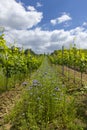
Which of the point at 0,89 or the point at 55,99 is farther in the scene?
the point at 0,89

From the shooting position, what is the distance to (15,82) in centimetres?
1305

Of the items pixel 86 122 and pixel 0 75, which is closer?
pixel 86 122

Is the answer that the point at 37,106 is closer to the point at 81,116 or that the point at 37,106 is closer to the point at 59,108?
the point at 59,108

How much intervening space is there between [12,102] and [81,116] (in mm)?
2807

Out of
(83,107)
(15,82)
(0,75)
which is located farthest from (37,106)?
(15,82)

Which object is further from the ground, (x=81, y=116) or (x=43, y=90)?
(x=43, y=90)

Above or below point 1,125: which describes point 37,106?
above

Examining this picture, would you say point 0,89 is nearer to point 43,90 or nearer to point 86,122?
point 43,90

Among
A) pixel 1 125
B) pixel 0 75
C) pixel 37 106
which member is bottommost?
pixel 1 125

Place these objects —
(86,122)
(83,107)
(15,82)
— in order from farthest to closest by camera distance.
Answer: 1. (15,82)
2. (83,107)
3. (86,122)

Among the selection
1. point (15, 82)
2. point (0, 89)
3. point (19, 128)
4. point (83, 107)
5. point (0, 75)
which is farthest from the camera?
point (15, 82)

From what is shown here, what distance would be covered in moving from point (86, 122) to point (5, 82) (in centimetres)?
604

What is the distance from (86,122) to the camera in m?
6.00

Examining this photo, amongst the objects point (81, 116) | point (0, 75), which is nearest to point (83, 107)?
point (81, 116)
